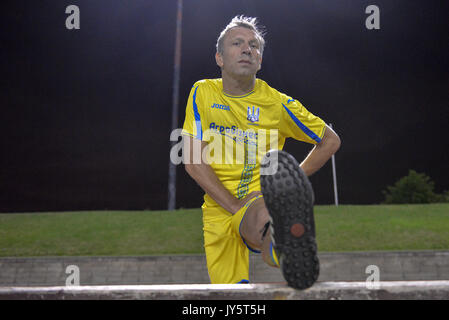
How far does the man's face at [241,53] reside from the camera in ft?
11.9

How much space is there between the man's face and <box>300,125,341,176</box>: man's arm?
0.86 m

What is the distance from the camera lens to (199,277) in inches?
619

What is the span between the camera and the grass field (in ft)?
60.6

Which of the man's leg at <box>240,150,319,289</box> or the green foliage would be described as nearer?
the man's leg at <box>240,150,319,289</box>

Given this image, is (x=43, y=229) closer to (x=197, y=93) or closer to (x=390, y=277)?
(x=390, y=277)

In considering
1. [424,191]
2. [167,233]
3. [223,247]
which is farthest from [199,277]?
[424,191]

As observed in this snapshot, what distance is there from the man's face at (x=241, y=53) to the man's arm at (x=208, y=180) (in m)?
0.70

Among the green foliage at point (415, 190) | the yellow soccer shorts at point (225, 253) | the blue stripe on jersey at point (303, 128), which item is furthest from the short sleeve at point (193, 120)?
the green foliage at point (415, 190)

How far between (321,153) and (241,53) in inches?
43.9

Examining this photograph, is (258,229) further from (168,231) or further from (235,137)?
(168,231)

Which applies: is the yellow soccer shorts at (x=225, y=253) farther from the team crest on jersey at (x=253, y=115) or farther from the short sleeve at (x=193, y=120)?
the team crest on jersey at (x=253, y=115)

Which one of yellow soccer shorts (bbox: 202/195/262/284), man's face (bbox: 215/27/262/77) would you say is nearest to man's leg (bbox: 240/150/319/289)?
yellow soccer shorts (bbox: 202/195/262/284)

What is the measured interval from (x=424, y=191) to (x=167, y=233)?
38.0 meters

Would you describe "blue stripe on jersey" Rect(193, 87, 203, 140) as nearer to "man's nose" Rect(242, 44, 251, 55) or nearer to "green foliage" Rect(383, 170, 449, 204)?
"man's nose" Rect(242, 44, 251, 55)
